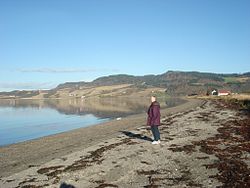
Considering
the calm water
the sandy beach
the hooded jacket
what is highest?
the hooded jacket

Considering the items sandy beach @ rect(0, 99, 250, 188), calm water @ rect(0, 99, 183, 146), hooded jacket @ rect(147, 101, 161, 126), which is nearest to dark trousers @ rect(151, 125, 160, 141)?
hooded jacket @ rect(147, 101, 161, 126)

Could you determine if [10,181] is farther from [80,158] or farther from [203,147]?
[203,147]

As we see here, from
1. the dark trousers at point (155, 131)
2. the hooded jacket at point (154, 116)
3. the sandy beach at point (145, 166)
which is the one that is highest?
the hooded jacket at point (154, 116)

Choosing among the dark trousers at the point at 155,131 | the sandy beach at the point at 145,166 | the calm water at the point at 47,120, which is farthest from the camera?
the calm water at the point at 47,120

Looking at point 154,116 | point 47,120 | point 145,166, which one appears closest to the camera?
point 145,166

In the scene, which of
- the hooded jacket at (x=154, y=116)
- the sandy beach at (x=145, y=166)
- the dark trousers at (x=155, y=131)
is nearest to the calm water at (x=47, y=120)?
the sandy beach at (x=145, y=166)

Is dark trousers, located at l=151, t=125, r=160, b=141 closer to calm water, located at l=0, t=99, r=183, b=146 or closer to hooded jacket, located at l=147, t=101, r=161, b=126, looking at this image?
hooded jacket, located at l=147, t=101, r=161, b=126

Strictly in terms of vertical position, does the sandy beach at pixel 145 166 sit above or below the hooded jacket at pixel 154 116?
below

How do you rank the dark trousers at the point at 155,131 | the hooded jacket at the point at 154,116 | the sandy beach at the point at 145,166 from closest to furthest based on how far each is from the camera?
the sandy beach at the point at 145,166
the hooded jacket at the point at 154,116
the dark trousers at the point at 155,131

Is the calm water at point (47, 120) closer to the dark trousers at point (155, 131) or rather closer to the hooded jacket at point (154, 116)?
the dark trousers at point (155, 131)

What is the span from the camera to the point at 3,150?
90.3ft

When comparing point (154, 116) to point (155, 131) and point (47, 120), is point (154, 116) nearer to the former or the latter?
point (155, 131)

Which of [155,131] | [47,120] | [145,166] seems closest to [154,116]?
[155,131]

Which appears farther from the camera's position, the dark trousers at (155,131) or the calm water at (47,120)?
the calm water at (47,120)
